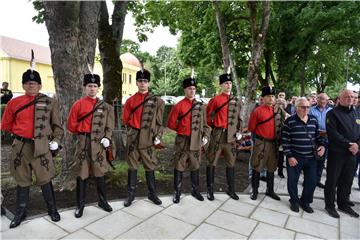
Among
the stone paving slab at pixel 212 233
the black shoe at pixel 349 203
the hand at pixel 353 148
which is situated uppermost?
the hand at pixel 353 148

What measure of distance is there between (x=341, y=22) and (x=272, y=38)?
12.0 feet

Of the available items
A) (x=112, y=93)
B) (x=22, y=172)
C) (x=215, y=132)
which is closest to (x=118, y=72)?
(x=112, y=93)

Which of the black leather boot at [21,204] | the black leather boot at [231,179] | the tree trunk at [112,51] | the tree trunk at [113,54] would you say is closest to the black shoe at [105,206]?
the black leather boot at [21,204]

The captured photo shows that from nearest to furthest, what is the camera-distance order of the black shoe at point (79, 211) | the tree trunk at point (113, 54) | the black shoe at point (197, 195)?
1. the black shoe at point (79, 211)
2. the black shoe at point (197, 195)
3. the tree trunk at point (113, 54)

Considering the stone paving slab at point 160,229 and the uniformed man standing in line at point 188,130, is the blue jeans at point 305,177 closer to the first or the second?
the uniformed man standing in line at point 188,130

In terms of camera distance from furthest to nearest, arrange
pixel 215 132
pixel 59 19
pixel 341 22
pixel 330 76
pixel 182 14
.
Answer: pixel 330 76, pixel 341 22, pixel 182 14, pixel 215 132, pixel 59 19

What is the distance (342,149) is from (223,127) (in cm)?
197

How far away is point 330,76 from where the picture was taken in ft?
92.6

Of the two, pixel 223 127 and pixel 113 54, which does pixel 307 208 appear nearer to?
pixel 223 127

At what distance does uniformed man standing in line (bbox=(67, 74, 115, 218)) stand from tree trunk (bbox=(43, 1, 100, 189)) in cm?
99

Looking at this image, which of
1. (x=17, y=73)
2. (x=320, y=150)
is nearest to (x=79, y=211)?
(x=320, y=150)

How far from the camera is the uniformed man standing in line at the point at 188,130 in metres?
5.48

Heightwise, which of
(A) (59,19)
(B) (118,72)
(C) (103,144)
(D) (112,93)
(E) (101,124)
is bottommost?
(C) (103,144)

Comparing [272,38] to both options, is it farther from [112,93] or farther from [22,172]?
[22,172]
